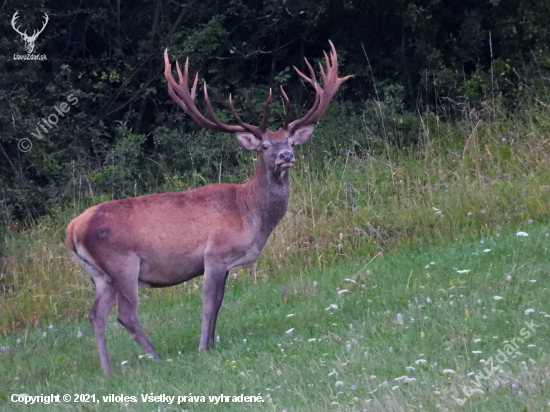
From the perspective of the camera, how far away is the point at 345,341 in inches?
250

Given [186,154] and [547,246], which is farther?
Answer: [186,154]

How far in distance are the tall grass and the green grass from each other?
0.41 meters

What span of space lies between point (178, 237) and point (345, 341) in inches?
72.9

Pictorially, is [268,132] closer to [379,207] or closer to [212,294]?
[212,294]

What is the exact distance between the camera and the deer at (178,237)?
7.14 meters

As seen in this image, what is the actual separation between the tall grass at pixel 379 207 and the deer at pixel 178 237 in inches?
88.3

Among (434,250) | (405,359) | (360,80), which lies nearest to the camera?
(405,359)

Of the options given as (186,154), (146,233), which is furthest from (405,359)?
(186,154)

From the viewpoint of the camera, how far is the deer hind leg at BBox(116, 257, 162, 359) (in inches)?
280

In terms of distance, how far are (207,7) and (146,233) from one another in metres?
8.68

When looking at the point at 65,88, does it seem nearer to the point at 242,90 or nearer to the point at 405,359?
the point at 242,90

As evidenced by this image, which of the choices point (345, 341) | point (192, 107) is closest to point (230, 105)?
point (192, 107)

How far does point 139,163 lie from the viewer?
14578 mm

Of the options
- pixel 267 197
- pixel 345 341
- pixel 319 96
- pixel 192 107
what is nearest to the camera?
pixel 345 341
